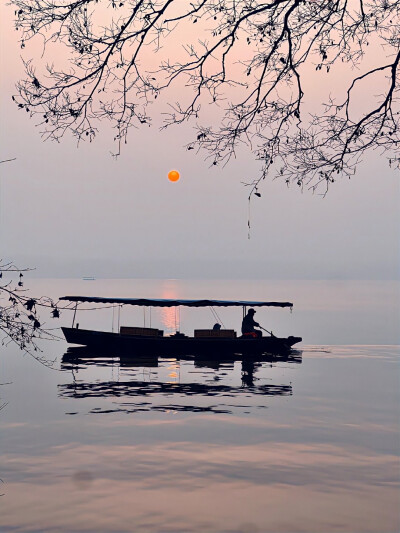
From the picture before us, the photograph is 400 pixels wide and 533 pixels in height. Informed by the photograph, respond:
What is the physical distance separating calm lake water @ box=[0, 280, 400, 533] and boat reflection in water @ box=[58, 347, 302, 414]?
128 millimetres

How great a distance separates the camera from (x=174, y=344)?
136ft

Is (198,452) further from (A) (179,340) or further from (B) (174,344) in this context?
(B) (174,344)

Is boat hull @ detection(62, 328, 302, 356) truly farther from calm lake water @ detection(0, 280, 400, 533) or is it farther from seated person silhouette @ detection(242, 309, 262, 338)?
calm lake water @ detection(0, 280, 400, 533)

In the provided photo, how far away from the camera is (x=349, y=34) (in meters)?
10.5

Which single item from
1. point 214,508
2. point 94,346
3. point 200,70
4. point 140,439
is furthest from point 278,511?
point 94,346

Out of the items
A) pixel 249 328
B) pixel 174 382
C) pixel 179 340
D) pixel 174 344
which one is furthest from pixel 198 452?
pixel 174 344

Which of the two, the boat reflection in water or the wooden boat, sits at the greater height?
the wooden boat

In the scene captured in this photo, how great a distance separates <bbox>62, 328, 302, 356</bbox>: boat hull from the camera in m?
40.7

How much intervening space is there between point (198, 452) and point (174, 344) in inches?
897

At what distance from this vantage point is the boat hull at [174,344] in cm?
4072

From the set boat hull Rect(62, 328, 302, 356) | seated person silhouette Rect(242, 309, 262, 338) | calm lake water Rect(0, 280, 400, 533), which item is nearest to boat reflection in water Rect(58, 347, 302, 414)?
calm lake water Rect(0, 280, 400, 533)

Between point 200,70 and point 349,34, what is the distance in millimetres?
2359

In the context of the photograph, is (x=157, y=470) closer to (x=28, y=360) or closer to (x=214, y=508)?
(x=214, y=508)

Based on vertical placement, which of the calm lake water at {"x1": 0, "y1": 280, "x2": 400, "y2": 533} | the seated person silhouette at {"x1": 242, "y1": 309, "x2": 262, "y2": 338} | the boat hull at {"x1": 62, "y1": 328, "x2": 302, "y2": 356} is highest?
the seated person silhouette at {"x1": 242, "y1": 309, "x2": 262, "y2": 338}
